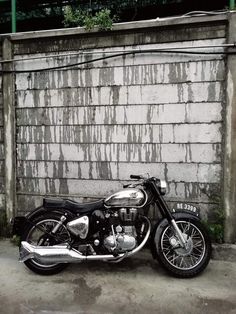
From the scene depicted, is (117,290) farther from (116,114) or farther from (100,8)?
(100,8)

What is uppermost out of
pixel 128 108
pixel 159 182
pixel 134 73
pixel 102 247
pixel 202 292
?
pixel 134 73

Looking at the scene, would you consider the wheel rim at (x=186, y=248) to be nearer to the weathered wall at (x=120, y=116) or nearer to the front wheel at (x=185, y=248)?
the front wheel at (x=185, y=248)

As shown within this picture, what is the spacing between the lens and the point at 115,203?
12.3 feet

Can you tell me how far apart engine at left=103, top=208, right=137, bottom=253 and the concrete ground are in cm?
34

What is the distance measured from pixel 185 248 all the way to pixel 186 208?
0.58m

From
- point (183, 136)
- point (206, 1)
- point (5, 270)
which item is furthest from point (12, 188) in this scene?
point (206, 1)

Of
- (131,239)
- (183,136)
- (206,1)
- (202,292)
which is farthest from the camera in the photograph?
(206,1)

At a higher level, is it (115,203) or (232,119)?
(232,119)

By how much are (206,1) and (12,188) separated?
4.00m

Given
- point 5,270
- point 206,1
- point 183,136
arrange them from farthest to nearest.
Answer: point 206,1 < point 183,136 < point 5,270

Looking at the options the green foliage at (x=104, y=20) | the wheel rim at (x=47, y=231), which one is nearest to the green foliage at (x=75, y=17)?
the green foliage at (x=104, y=20)

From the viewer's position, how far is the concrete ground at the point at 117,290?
3131 mm

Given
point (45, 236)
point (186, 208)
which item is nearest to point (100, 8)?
point (186, 208)

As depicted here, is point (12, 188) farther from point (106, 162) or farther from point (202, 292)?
point (202, 292)
